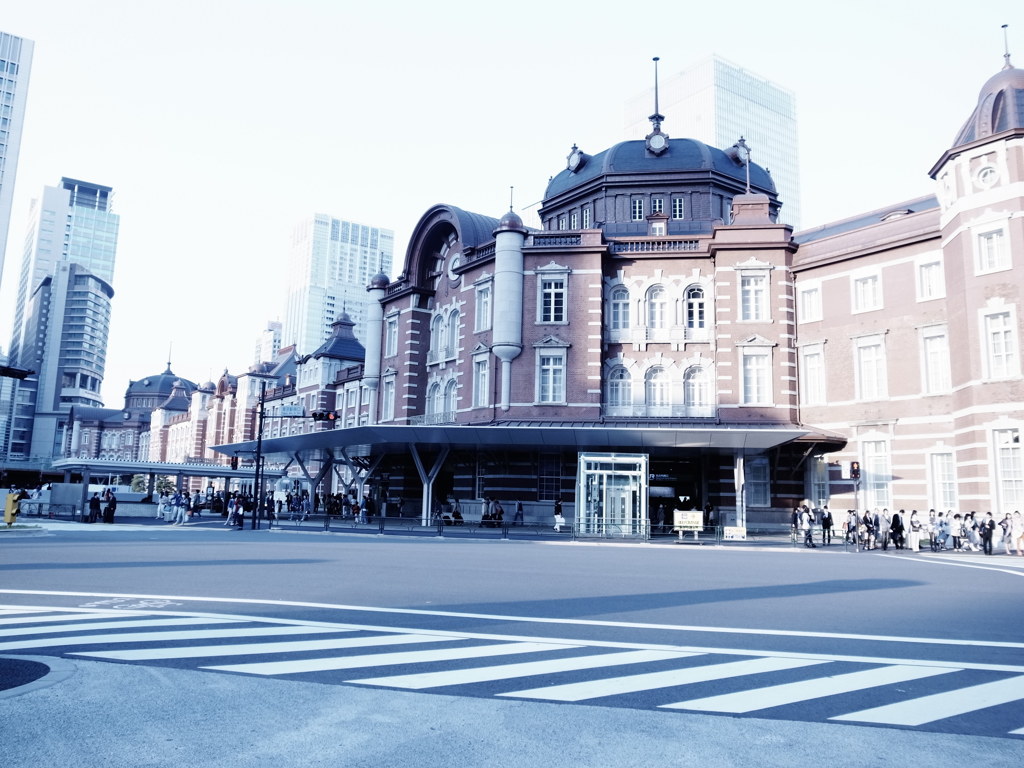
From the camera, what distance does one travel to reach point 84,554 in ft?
57.5

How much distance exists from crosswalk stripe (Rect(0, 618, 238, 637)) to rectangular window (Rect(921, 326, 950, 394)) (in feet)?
91.7

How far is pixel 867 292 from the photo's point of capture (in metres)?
31.9

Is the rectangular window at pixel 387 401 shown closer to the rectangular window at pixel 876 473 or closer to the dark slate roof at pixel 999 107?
the rectangular window at pixel 876 473

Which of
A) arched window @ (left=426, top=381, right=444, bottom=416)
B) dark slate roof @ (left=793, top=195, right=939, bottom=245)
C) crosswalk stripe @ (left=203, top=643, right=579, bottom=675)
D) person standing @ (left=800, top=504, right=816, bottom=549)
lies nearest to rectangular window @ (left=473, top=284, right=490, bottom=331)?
arched window @ (left=426, top=381, right=444, bottom=416)

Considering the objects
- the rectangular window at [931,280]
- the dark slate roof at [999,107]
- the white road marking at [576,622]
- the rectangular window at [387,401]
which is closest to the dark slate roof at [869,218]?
the rectangular window at [931,280]

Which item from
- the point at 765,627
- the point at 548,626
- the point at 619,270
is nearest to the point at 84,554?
the point at 548,626

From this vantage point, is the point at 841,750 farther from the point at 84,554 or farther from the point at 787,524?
the point at 787,524

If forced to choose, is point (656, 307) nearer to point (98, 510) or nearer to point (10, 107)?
point (98, 510)

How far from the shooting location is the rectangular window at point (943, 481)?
93.1 feet

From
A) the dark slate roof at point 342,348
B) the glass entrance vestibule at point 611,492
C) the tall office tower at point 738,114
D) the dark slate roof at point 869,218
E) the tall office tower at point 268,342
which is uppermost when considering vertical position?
the tall office tower at point 738,114

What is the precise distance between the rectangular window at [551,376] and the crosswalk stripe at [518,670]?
92.9 feet

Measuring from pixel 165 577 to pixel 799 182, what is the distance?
151 meters

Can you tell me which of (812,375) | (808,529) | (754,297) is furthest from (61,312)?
(808,529)

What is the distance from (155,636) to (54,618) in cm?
190
